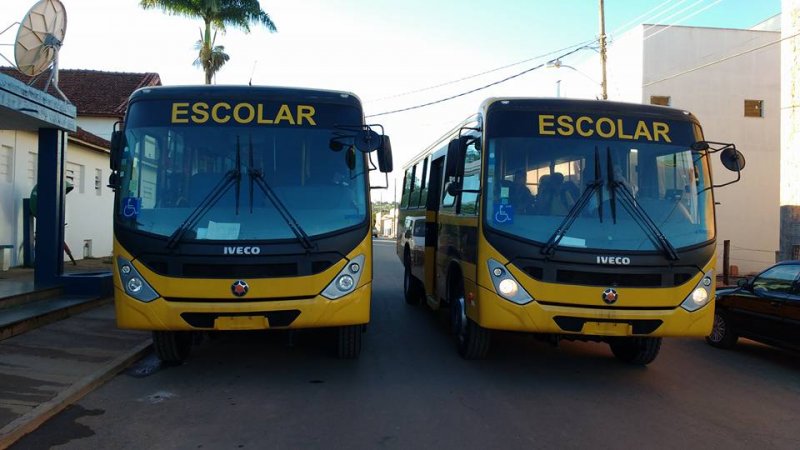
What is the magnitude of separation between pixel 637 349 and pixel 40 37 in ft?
33.1

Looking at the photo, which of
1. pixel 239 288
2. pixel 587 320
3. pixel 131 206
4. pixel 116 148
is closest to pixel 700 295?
pixel 587 320

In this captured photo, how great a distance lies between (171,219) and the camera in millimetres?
5809

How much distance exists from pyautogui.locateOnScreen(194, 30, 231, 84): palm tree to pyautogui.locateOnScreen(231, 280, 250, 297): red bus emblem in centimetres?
2146

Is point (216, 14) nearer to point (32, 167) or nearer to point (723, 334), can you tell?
point (32, 167)

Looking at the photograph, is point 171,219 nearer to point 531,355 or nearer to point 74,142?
point 531,355

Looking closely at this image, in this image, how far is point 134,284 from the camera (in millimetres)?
5734

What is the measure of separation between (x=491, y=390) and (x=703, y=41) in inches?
870

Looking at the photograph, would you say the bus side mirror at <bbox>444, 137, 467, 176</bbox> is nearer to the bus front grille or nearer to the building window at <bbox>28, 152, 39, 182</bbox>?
the bus front grille

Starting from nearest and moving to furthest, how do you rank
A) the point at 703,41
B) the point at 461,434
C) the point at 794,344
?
the point at 461,434 < the point at 794,344 < the point at 703,41

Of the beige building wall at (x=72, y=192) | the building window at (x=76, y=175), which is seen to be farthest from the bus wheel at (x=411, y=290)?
the building window at (x=76, y=175)

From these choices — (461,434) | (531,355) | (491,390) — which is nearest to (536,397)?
(491,390)

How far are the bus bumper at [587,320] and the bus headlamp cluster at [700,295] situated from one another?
0.07 meters

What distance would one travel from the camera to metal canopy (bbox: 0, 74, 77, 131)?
8.40 metres

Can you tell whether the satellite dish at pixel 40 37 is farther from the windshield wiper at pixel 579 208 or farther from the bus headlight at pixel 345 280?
the windshield wiper at pixel 579 208
